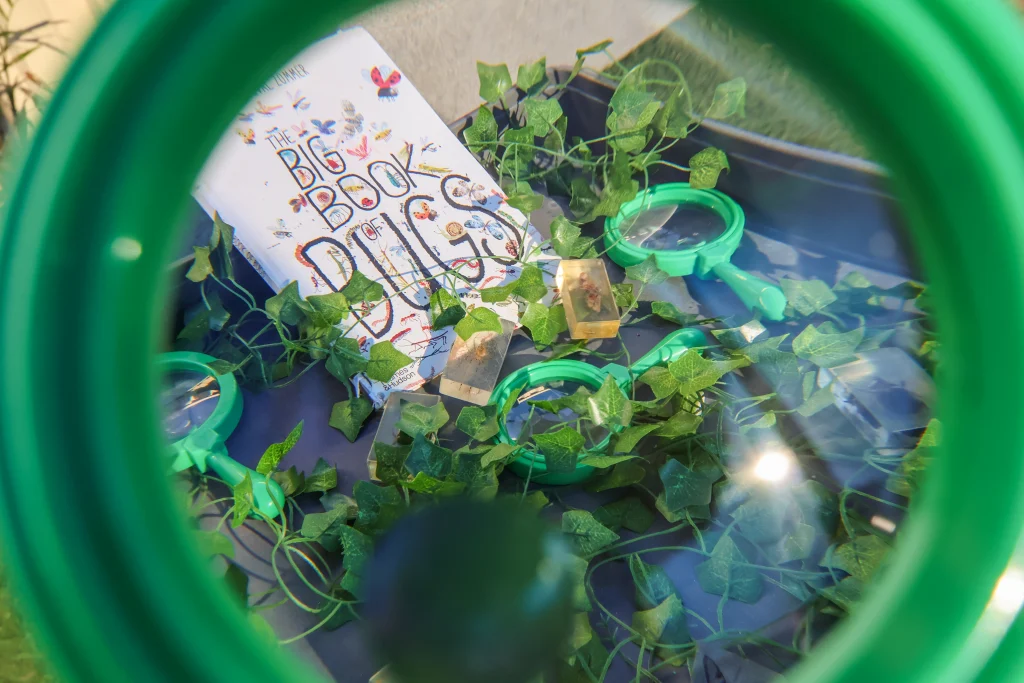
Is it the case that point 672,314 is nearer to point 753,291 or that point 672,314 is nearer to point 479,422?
Answer: point 753,291

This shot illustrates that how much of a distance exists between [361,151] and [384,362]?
19 centimetres

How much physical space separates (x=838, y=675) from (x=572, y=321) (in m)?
0.32

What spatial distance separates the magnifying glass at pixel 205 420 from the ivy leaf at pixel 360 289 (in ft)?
0.30

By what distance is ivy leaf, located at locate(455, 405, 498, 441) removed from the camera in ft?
1.21

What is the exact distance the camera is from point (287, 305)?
416mm

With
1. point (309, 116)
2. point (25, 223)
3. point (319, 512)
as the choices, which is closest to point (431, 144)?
point (309, 116)

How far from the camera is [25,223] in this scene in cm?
13

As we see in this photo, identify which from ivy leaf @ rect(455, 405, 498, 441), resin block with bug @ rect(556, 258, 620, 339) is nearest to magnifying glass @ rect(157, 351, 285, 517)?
ivy leaf @ rect(455, 405, 498, 441)

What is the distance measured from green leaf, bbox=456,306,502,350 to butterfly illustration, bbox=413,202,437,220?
10cm

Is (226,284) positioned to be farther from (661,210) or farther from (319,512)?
(661,210)

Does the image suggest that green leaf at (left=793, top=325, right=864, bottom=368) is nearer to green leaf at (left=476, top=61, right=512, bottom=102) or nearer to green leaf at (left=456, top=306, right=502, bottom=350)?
green leaf at (left=456, top=306, right=502, bottom=350)

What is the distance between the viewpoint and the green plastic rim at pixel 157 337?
4.9 inches

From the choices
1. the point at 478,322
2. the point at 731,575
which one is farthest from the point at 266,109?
the point at 731,575

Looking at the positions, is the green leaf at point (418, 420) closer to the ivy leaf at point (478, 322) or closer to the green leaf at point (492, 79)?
the ivy leaf at point (478, 322)
